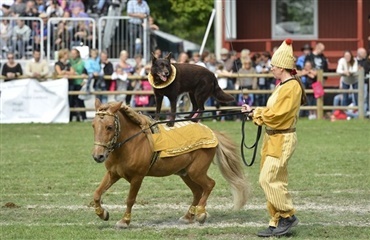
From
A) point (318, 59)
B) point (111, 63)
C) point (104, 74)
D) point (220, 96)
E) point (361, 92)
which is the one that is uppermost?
point (318, 59)

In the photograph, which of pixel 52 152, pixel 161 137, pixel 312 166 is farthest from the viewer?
pixel 52 152

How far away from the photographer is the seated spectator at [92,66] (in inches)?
1003

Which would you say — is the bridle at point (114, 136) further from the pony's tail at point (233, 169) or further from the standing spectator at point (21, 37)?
the standing spectator at point (21, 37)

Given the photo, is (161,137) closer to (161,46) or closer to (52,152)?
(52,152)

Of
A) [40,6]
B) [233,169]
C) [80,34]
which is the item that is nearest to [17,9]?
[40,6]

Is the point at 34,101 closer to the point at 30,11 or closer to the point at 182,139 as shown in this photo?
the point at 30,11

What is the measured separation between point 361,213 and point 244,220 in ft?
4.76

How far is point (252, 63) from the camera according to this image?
2659 centimetres

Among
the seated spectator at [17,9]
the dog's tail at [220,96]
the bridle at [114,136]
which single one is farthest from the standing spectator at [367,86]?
the bridle at [114,136]

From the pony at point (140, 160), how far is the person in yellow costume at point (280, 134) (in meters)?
1.19

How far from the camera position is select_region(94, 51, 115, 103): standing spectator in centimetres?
2547

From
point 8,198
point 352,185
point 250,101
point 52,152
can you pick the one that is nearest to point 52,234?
point 8,198

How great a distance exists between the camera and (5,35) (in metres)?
27.3

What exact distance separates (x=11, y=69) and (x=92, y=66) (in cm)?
210
